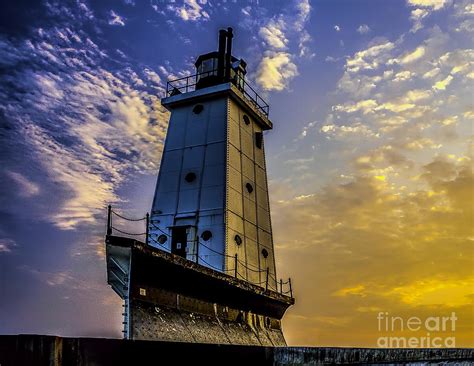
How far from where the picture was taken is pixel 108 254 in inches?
625

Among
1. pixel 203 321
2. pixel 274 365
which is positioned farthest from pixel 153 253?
pixel 274 365

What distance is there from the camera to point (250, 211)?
26094 mm

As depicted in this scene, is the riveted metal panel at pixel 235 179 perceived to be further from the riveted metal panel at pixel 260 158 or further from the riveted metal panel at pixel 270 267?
the riveted metal panel at pixel 270 267

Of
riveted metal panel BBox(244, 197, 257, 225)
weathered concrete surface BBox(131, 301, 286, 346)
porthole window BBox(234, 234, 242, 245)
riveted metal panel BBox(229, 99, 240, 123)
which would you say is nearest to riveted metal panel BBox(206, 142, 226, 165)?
riveted metal panel BBox(229, 99, 240, 123)

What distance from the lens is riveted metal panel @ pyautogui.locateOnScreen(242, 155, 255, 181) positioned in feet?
86.9

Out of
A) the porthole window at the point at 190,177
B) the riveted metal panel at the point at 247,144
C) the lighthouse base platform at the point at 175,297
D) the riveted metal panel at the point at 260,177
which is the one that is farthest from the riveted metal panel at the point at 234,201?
the lighthouse base platform at the point at 175,297

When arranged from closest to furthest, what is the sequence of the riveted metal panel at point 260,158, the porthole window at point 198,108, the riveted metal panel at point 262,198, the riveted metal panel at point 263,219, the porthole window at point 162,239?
the porthole window at point 162,239, the porthole window at point 198,108, the riveted metal panel at point 263,219, the riveted metal panel at point 262,198, the riveted metal panel at point 260,158

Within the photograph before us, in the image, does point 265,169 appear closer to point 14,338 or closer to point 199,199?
point 199,199

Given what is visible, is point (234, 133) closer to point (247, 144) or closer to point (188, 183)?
point (247, 144)

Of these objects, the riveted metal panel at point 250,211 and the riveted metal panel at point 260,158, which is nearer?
the riveted metal panel at point 250,211

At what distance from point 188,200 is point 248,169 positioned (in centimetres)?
412

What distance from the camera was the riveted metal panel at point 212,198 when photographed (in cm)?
2370

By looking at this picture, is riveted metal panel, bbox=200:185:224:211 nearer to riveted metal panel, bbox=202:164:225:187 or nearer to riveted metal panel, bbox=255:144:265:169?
riveted metal panel, bbox=202:164:225:187

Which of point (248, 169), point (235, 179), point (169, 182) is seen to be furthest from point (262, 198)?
point (169, 182)
